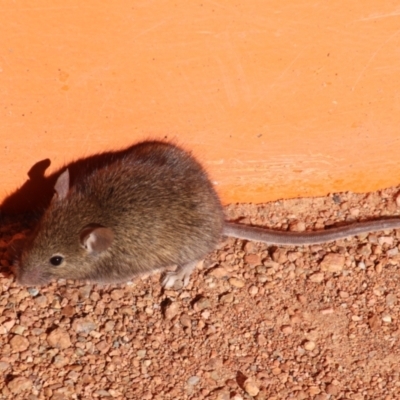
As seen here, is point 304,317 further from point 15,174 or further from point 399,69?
point 15,174

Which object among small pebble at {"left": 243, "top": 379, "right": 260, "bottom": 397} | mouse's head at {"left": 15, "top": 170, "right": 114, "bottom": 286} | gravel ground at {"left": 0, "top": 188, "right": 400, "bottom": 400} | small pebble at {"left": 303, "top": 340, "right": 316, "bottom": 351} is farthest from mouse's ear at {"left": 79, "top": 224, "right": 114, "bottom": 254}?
small pebble at {"left": 303, "top": 340, "right": 316, "bottom": 351}

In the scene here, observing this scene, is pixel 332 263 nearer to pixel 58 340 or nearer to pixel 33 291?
pixel 58 340

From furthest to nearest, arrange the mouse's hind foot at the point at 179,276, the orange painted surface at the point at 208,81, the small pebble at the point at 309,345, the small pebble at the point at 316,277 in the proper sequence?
the small pebble at the point at 316,277 → the mouse's hind foot at the point at 179,276 → the small pebble at the point at 309,345 → the orange painted surface at the point at 208,81

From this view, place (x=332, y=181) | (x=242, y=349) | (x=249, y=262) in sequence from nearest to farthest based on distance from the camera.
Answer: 1. (x=242, y=349)
2. (x=249, y=262)
3. (x=332, y=181)

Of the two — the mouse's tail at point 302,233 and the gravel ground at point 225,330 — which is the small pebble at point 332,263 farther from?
the mouse's tail at point 302,233

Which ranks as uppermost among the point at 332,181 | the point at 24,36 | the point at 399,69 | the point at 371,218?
the point at 24,36

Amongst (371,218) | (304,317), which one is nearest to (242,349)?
(304,317)

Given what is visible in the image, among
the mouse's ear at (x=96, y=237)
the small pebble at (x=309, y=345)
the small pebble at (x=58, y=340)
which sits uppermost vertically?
the mouse's ear at (x=96, y=237)

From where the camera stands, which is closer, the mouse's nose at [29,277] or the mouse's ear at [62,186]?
the mouse's nose at [29,277]

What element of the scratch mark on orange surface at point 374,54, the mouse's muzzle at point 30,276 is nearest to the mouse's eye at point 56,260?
the mouse's muzzle at point 30,276
